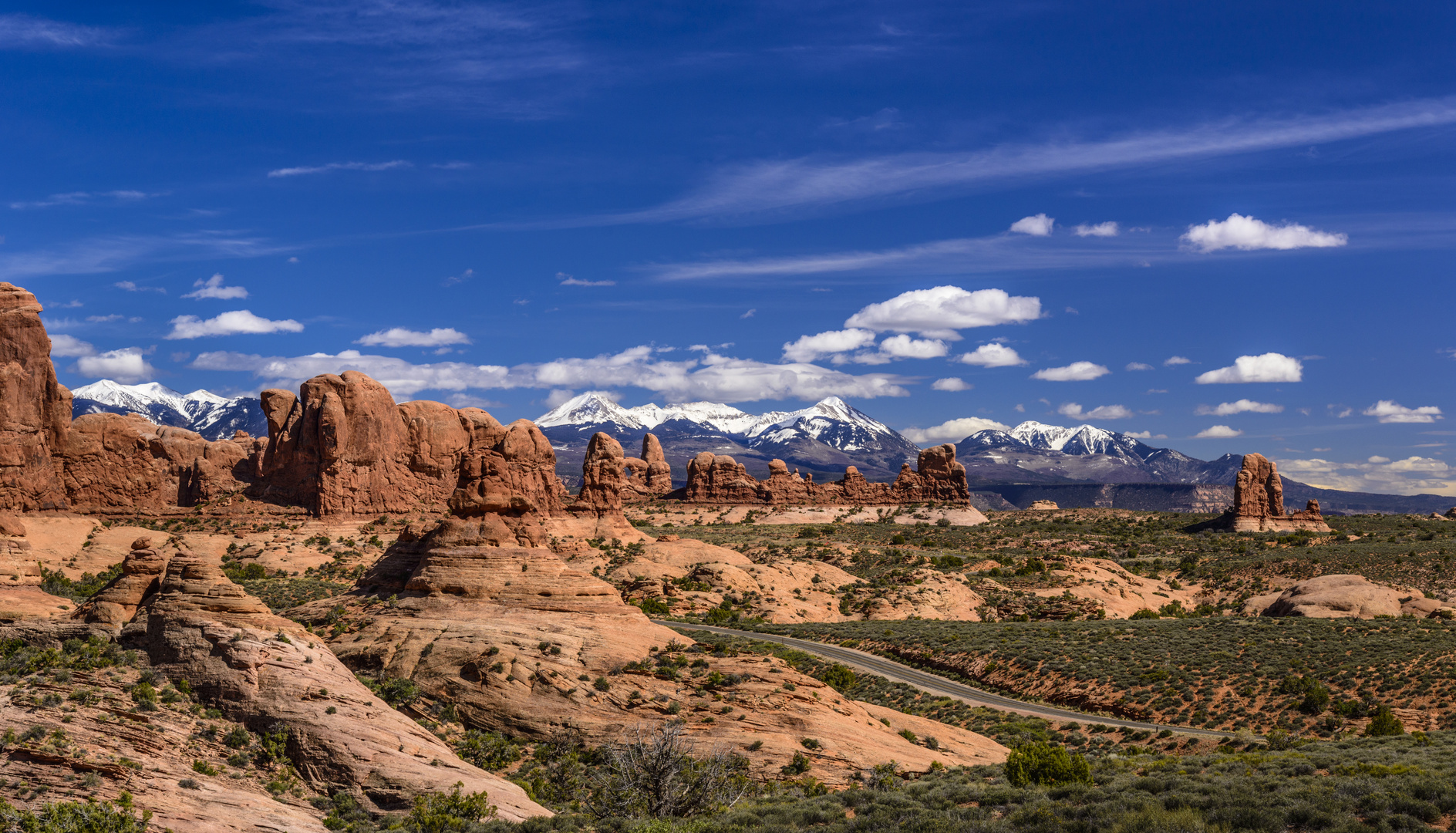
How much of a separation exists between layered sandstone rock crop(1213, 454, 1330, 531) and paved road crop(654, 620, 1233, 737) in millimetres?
81342

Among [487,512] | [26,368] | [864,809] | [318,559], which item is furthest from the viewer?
[318,559]

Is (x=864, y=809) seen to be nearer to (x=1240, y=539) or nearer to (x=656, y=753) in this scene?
(x=656, y=753)

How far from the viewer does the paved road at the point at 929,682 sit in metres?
46.1

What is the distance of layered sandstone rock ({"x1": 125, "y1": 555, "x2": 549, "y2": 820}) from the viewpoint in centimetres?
2484

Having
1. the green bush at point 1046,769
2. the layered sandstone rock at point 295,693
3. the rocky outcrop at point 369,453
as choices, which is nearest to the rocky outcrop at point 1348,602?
the green bush at point 1046,769

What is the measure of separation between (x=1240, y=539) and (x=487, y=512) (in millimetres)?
99536

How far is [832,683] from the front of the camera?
4834 centimetres

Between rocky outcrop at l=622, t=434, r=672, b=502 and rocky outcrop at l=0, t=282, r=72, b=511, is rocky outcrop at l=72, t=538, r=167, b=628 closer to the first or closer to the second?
rocky outcrop at l=0, t=282, r=72, b=511

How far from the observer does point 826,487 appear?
144 meters

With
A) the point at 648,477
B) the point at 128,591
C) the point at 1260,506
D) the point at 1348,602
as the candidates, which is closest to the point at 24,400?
the point at 128,591

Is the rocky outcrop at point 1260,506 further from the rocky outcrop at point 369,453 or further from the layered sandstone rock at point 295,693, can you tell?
the layered sandstone rock at point 295,693

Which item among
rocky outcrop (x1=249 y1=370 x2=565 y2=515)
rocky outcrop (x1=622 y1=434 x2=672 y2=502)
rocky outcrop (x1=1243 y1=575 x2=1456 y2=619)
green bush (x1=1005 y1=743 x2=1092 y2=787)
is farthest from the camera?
rocky outcrop (x1=622 y1=434 x2=672 y2=502)

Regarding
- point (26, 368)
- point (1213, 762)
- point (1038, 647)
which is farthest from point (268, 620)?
point (1038, 647)

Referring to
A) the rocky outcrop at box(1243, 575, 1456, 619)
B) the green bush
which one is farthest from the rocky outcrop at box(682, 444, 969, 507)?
the green bush
